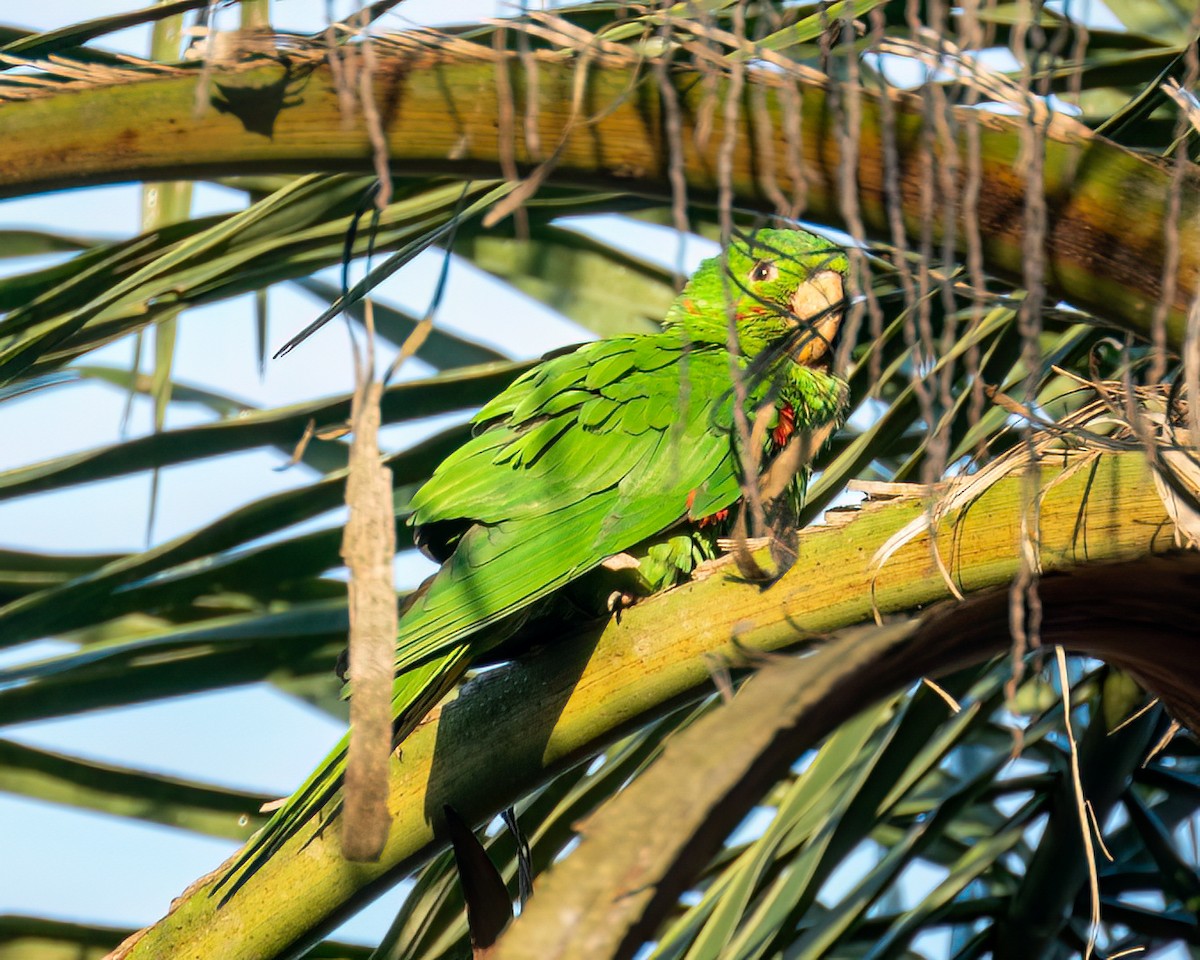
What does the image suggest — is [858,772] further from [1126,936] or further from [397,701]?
[1126,936]

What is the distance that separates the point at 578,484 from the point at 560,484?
31mm

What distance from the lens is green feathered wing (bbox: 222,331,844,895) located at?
4.11ft

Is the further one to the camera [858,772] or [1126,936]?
[1126,936]

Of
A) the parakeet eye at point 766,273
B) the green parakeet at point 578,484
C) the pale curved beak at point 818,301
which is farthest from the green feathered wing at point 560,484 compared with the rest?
the parakeet eye at point 766,273

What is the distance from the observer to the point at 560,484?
4.88ft

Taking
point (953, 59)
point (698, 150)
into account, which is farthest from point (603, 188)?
point (953, 59)

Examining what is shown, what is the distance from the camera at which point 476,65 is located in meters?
0.64

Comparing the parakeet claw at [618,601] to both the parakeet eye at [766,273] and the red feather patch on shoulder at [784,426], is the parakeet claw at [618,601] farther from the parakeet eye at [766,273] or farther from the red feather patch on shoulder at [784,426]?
the parakeet eye at [766,273]

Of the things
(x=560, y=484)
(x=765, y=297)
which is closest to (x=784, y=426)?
(x=765, y=297)

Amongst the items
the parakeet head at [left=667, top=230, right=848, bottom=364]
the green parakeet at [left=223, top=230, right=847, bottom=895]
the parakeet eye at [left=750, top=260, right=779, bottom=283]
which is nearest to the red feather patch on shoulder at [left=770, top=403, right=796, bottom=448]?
the green parakeet at [left=223, top=230, right=847, bottom=895]

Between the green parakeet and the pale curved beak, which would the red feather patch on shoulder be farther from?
the pale curved beak

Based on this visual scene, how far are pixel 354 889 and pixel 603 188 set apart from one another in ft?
1.80

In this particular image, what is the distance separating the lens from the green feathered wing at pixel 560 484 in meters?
1.25

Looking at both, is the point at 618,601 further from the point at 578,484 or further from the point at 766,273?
the point at 766,273
